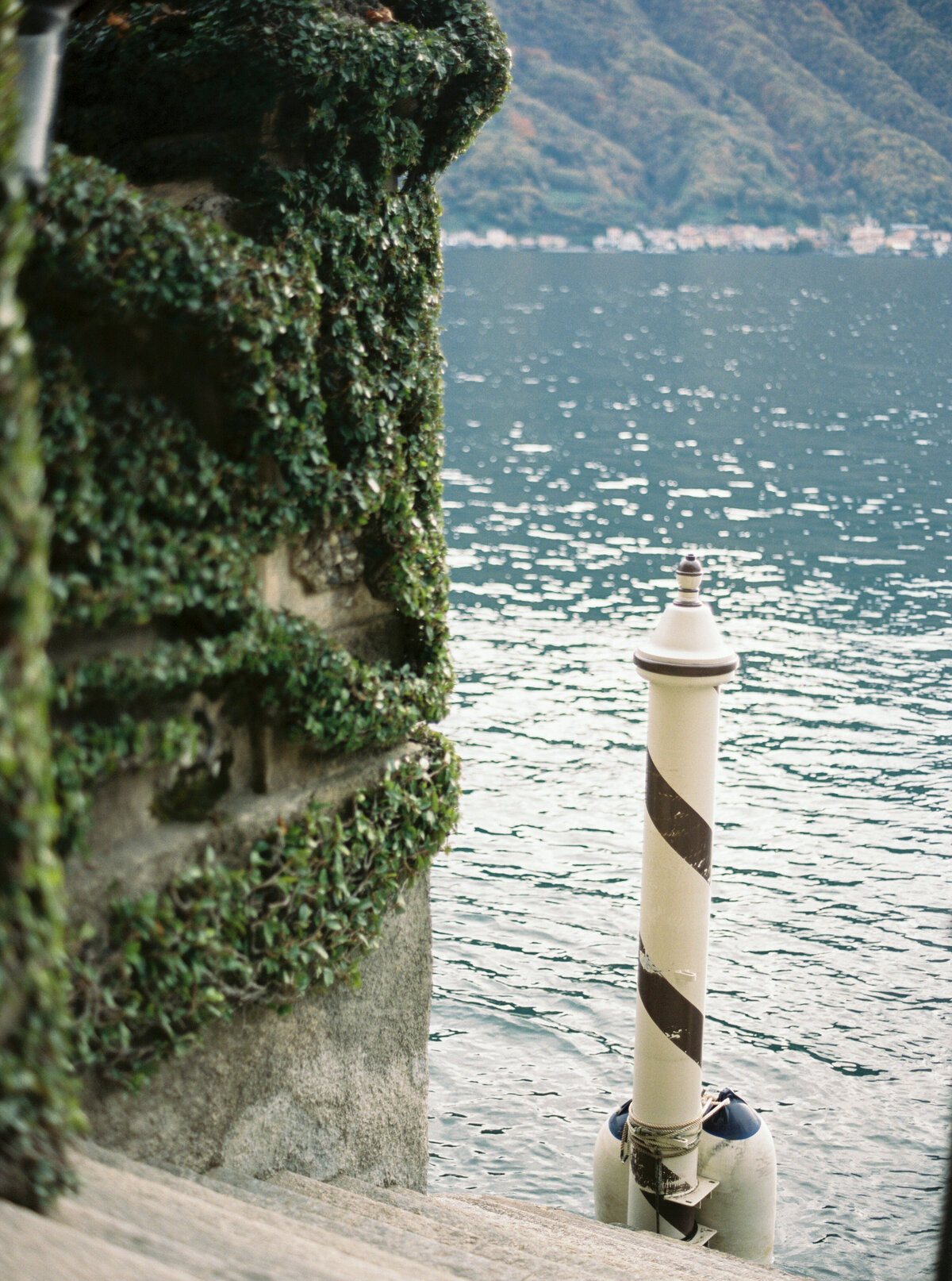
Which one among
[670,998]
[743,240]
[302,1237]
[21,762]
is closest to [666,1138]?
A: [670,998]

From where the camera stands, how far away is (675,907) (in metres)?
5.74

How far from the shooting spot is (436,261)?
16.3 ft

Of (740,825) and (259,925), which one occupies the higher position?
(259,925)

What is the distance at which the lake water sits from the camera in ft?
25.4

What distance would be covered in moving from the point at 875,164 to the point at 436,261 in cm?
Answer: 16743

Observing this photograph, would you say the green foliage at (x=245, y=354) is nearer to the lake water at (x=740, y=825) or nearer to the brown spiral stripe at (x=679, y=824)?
the brown spiral stripe at (x=679, y=824)

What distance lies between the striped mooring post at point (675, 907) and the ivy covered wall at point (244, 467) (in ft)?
3.40

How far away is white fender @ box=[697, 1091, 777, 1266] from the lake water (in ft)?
2.65

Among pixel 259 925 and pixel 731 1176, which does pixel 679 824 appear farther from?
pixel 259 925

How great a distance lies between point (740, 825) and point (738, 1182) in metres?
6.10

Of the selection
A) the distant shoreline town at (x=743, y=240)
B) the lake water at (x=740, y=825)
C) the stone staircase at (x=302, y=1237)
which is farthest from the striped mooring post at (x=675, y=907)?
the distant shoreline town at (x=743, y=240)

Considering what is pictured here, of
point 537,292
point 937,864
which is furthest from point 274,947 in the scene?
point 537,292

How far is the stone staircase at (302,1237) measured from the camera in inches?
98.6

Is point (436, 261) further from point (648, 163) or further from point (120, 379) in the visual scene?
point (648, 163)
